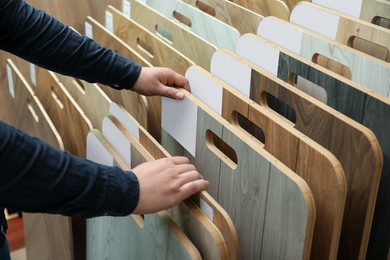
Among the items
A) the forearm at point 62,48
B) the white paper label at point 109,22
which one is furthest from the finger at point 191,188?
the white paper label at point 109,22

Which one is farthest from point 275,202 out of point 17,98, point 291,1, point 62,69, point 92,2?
point 92,2

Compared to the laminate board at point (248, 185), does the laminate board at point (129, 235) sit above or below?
below

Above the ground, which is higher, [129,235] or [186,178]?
[186,178]

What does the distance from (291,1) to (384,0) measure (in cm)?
26

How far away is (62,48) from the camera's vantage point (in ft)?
3.68

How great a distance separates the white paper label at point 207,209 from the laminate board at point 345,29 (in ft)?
1.60

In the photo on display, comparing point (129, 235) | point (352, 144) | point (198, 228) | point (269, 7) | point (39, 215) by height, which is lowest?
point (39, 215)

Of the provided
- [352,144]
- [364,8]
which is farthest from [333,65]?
[352,144]

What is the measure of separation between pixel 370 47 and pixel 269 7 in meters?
0.33

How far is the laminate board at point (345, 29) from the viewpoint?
1070 millimetres

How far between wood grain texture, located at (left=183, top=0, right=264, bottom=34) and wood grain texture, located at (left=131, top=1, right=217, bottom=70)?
0.13m

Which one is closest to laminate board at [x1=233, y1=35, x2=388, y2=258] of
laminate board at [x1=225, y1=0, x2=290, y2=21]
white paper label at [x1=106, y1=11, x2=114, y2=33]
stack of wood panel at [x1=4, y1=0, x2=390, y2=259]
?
stack of wood panel at [x1=4, y1=0, x2=390, y2=259]

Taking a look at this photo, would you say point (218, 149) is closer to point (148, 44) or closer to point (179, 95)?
point (179, 95)

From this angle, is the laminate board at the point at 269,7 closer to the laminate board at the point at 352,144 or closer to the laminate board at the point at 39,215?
the laminate board at the point at 352,144
